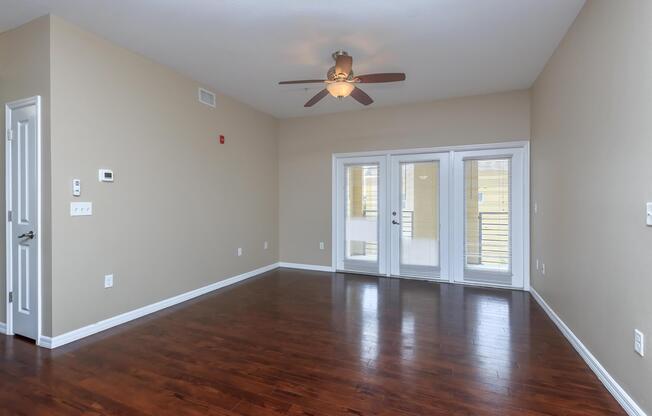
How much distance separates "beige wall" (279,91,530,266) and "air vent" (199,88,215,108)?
69.2 inches

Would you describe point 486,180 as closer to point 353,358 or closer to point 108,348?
point 353,358

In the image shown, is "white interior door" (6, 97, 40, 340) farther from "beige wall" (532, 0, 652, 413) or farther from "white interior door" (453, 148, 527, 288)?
"white interior door" (453, 148, 527, 288)

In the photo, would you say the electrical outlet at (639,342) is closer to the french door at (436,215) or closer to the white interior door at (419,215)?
the french door at (436,215)

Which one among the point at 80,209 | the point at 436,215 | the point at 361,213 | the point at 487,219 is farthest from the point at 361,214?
the point at 80,209

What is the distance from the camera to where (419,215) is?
5145 millimetres

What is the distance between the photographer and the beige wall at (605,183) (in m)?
1.81

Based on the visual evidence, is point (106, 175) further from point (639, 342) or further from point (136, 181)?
A: point (639, 342)

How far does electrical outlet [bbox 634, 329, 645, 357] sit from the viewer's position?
70.7 inches

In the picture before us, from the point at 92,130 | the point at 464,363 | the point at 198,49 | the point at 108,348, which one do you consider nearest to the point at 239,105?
the point at 198,49

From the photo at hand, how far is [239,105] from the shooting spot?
5016 millimetres

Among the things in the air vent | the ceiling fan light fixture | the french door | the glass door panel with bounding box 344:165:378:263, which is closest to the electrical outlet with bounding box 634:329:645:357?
the ceiling fan light fixture

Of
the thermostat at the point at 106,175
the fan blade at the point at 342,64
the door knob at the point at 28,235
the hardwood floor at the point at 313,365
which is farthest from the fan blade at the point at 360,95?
the door knob at the point at 28,235

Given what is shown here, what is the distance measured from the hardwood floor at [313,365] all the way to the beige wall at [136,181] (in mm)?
488

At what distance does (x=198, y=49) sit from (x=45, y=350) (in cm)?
309
